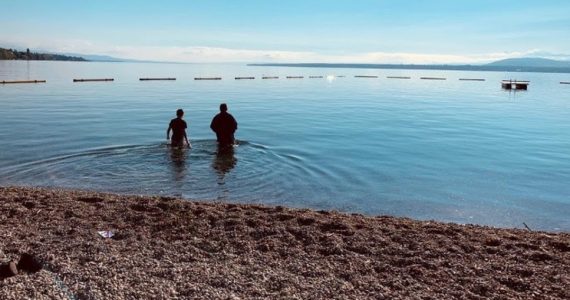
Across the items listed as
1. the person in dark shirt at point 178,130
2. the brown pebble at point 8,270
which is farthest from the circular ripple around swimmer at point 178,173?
the brown pebble at point 8,270

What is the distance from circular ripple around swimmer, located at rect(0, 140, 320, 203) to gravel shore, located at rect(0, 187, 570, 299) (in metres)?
3.07

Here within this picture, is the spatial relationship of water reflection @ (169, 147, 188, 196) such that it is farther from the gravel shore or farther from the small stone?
the small stone

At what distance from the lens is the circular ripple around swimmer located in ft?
44.4

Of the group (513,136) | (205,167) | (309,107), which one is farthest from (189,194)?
(309,107)

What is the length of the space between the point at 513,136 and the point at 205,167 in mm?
19206

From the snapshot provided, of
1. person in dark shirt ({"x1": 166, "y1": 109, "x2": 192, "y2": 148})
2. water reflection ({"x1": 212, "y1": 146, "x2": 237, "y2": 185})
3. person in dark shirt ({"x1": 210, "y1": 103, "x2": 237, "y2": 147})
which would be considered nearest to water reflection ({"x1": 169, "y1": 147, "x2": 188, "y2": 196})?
person in dark shirt ({"x1": 166, "y1": 109, "x2": 192, "y2": 148})

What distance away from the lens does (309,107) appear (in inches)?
1710

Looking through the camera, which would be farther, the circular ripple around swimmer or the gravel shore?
the circular ripple around swimmer

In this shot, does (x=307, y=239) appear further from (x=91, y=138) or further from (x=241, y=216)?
(x=91, y=138)

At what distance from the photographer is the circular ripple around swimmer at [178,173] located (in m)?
13.5

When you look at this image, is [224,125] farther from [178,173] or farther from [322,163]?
[178,173]

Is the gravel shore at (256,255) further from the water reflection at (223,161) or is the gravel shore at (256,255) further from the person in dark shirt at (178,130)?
the person in dark shirt at (178,130)

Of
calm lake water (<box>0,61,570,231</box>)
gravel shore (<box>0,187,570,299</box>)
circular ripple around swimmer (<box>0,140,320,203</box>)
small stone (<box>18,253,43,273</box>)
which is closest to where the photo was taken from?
gravel shore (<box>0,187,570,299</box>)

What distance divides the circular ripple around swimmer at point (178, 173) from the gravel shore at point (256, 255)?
3.07 metres
